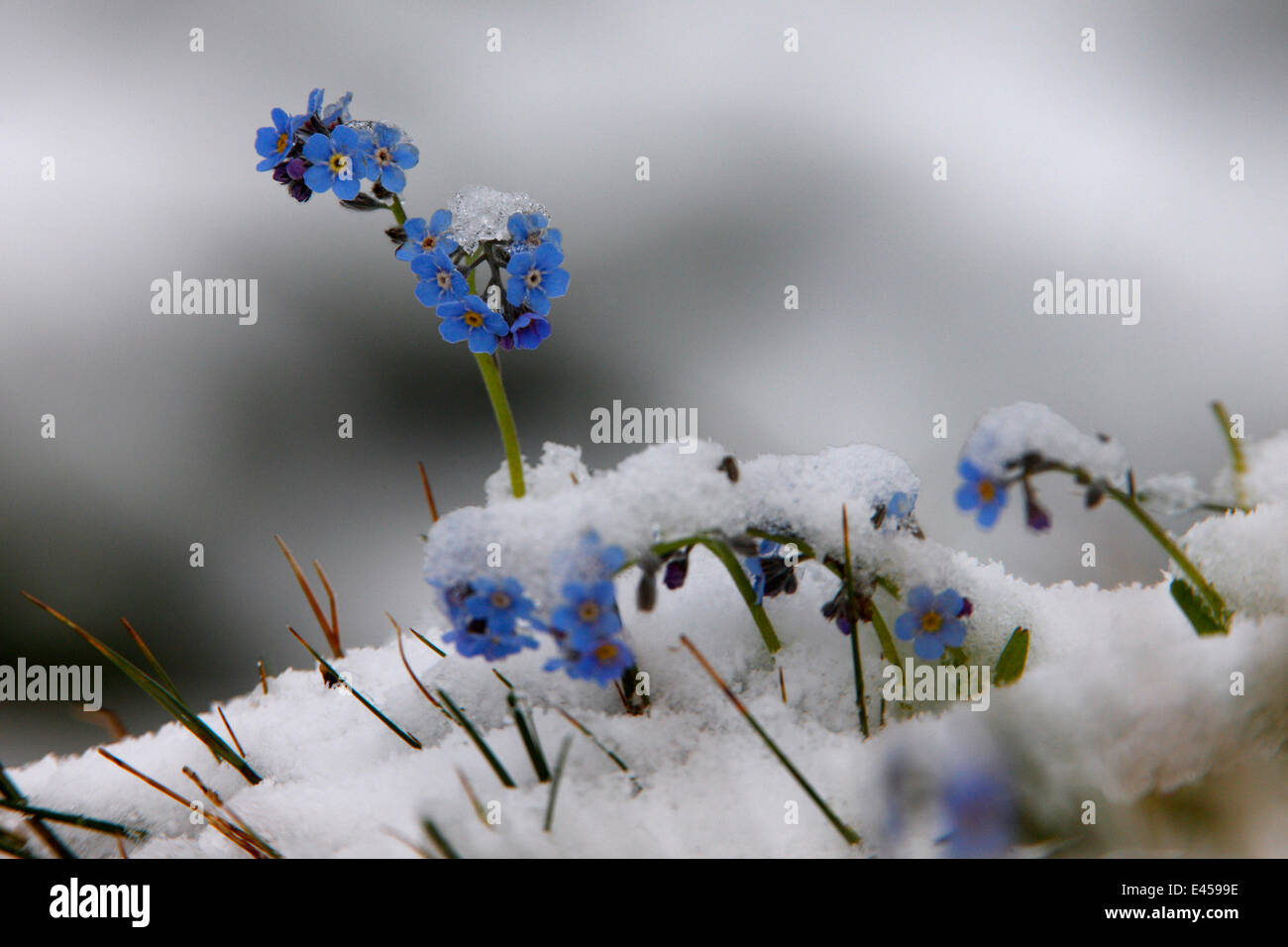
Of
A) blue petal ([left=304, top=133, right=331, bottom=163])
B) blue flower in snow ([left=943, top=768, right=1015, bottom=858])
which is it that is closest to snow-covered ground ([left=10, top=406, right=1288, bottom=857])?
blue flower in snow ([left=943, top=768, right=1015, bottom=858])

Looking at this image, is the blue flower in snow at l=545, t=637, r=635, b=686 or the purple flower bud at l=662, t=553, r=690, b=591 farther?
the purple flower bud at l=662, t=553, r=690, b=591

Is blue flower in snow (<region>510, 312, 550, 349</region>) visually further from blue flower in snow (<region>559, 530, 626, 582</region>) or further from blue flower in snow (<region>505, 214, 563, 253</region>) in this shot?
blue flower in snow (<region>559, 530, 626, 582</region>)

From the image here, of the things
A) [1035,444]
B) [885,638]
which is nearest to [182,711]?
[885,638]

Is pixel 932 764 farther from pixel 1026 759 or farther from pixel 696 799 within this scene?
pixel 696 799

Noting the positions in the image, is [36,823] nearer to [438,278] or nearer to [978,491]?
[438,278]

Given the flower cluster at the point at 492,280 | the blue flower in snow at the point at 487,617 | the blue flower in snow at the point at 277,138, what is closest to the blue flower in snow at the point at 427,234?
the flower cluster at the point at 492,280
